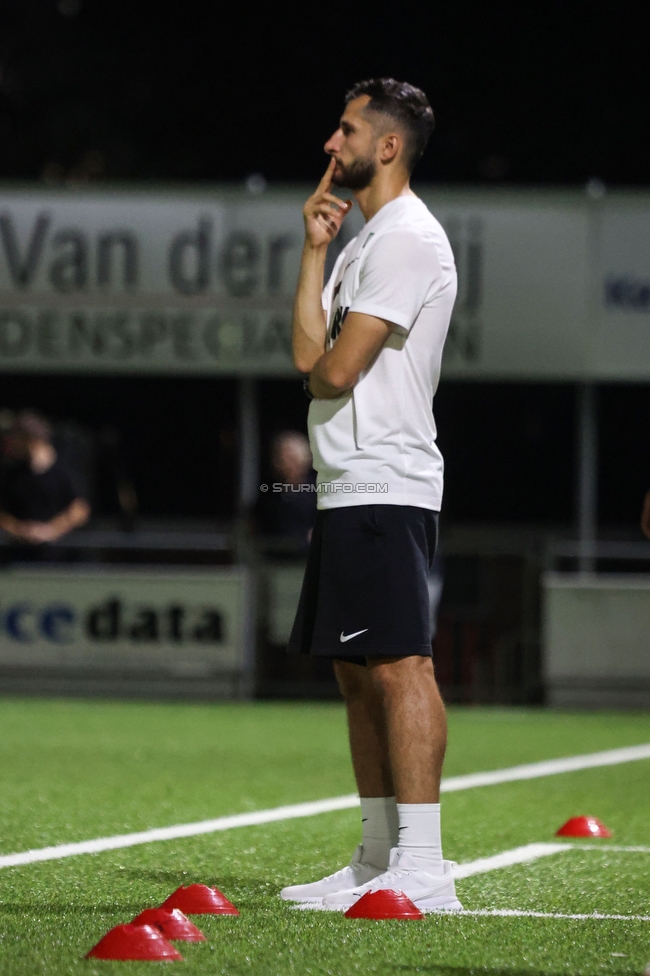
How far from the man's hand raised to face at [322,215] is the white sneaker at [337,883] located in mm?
1732

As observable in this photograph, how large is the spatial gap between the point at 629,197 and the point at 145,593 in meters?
5.22

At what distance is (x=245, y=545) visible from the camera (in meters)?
15.1

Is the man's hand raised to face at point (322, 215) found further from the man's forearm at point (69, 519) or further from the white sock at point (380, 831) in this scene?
the man's forearm at point (69, 519)

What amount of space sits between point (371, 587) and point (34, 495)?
10.7m

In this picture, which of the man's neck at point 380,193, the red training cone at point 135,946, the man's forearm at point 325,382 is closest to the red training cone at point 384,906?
the red training cone at point 135,946

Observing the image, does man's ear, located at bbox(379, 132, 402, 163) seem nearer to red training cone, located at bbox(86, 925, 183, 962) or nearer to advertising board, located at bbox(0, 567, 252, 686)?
red training cone, located at bbox(86, 925, 183, 962)

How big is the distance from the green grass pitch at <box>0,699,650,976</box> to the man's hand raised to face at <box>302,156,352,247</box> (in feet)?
6.14

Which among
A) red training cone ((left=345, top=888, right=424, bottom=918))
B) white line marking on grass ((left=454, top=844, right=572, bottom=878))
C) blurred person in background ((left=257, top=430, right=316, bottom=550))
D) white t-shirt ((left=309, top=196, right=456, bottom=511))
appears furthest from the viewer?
blurred person in background ((left=257, top=430, right=316, bottom=550))

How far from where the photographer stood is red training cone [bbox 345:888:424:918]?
5141 millimetres

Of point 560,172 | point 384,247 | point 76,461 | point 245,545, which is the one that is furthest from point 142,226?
point 560,172

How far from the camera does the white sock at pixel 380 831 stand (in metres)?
5.54

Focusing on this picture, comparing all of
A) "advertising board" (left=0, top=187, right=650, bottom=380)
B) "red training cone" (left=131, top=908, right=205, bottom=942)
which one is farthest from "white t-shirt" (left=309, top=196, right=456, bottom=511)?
"advertising board" (left=0, top=187, right=650, bottom=380)

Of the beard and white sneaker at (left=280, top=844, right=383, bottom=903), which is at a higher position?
the beard

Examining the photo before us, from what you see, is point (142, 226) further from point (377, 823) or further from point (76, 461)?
point (377, 823)
